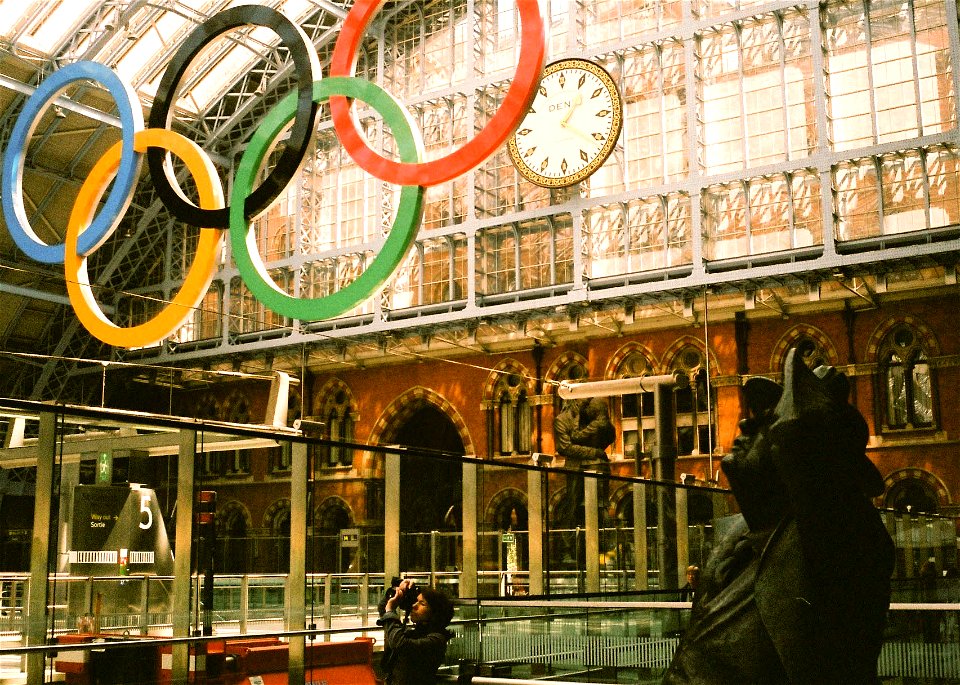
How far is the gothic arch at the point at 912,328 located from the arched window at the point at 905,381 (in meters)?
0.10

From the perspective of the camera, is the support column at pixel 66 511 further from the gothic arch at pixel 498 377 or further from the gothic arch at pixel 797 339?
the gothic arch at pixel 498 377

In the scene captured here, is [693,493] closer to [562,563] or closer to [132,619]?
[562,563]

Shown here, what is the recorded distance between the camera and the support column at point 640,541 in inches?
475

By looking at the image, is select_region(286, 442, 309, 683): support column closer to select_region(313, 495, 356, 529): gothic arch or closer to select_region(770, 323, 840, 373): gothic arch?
select_region(313, 495, 356, 529): gothic arch

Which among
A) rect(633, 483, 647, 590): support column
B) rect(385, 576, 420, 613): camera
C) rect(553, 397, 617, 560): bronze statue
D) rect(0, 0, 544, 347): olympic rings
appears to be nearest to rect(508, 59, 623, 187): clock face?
rect(553, 397, 617, 560): bronze statue

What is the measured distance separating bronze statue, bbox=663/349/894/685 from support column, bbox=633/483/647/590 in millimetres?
7014

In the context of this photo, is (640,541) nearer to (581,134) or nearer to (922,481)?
(922,481)

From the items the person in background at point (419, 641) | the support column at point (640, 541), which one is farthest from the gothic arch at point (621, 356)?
the person in background at point (419, 641)

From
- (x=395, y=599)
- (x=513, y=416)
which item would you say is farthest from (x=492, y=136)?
(x=513, y=416)

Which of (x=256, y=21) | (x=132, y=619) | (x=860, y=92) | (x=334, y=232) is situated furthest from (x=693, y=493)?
(x=334, y=232)

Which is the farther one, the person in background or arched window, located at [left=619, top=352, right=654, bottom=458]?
arched window, located at [left=619, top=352, right=654, bottom=458]

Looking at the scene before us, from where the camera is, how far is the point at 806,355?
1005 inches

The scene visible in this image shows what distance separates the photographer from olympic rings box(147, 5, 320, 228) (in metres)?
10.1

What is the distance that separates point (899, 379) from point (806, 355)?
6.69 ft
